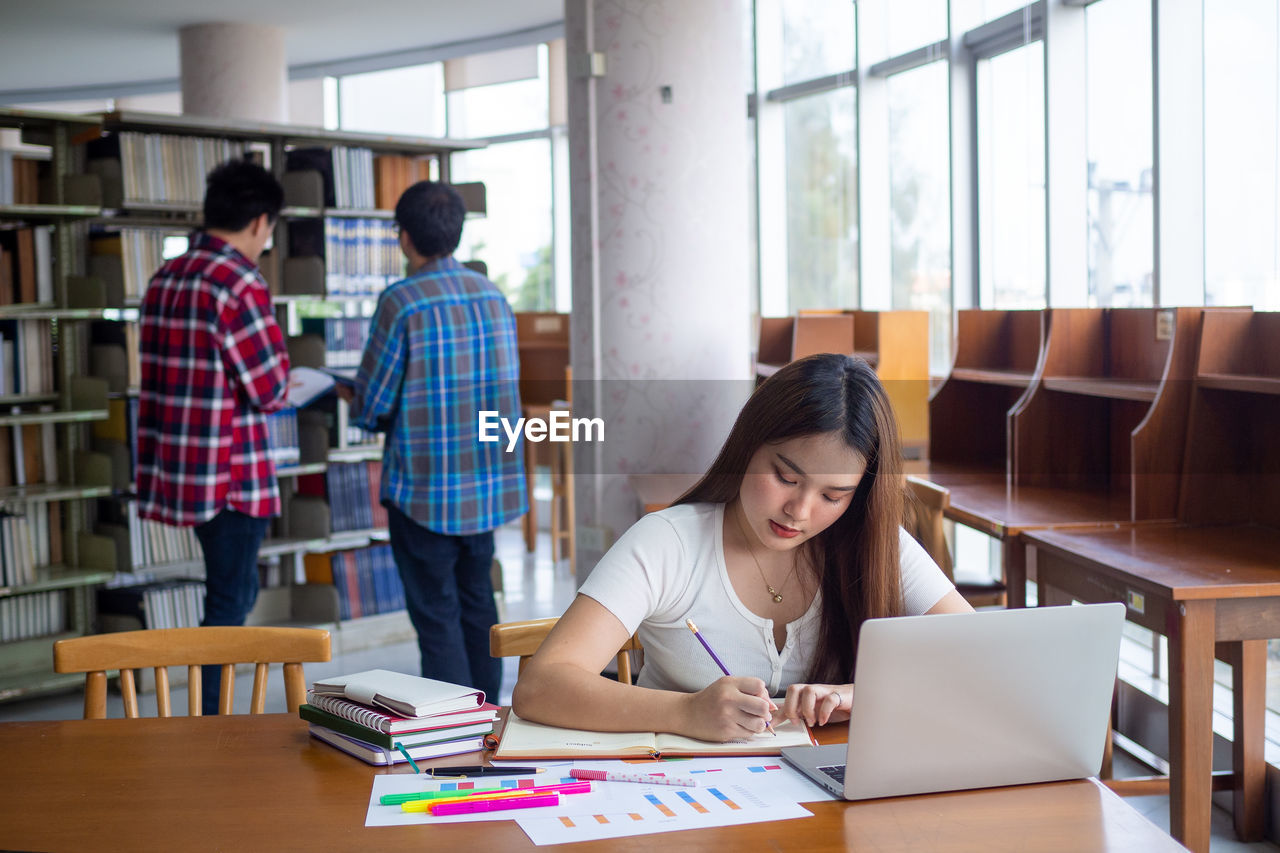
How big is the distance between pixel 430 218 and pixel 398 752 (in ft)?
6.43

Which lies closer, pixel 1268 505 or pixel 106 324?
pixel 1268 505

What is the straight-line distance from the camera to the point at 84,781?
1.34m

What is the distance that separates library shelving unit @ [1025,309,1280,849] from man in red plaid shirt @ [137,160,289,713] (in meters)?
2.00

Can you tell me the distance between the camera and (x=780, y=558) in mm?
1735

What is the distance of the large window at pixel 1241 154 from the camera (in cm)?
333

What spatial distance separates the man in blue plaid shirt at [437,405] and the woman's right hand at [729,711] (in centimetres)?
178

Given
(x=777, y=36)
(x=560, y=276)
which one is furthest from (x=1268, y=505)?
(x=560, y=276)

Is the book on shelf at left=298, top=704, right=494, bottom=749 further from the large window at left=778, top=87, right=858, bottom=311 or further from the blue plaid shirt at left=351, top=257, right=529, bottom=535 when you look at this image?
the large window at left=778, top=87, right=858, bottom=311

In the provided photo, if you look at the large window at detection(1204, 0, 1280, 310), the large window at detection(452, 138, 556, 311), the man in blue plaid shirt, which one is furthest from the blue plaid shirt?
the large window at detection(452, 138, 556, 311)

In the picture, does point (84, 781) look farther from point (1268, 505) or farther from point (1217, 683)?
point (1217, 683)

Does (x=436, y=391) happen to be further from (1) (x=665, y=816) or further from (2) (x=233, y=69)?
(2) (x=233, y=69)

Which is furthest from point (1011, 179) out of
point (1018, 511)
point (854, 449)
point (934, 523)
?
point (854, 449)

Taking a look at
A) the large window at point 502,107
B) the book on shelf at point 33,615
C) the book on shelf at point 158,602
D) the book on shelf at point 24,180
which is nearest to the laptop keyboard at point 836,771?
the book on shelf at point 158,602

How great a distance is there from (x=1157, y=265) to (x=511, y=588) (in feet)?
9.93
